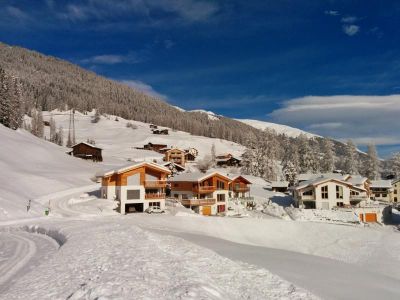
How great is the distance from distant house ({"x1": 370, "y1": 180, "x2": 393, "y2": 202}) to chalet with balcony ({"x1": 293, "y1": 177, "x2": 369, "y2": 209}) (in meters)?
23.9

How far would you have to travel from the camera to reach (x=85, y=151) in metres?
107

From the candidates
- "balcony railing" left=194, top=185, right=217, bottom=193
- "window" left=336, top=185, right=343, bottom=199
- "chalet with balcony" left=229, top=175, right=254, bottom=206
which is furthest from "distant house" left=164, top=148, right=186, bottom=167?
"window" left=336, top=185, right=343, bottom=199

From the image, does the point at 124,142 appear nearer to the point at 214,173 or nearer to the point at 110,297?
the point at 214,173

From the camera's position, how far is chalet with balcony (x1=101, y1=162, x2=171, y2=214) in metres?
53.3

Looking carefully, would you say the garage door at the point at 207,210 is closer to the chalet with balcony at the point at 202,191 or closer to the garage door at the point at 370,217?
the chalet with balcony at the point at 202,191

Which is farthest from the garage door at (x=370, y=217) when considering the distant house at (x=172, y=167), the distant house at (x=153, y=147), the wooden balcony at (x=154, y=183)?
the distant house at (x=153, y=147)

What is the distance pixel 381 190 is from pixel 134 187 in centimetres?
6607

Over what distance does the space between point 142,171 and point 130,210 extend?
19.8ft

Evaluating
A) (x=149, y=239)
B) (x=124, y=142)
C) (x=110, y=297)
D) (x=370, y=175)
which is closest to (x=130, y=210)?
(x=149, y=239)

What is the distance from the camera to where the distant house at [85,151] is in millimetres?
106750

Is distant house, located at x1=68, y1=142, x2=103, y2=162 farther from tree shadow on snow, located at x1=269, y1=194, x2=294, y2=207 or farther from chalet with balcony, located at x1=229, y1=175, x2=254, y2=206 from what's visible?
tree shadow on snow, located at x1=269, y1=194, x2=294, y2=207

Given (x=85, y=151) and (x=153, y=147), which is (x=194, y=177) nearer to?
(x=85, y=151)

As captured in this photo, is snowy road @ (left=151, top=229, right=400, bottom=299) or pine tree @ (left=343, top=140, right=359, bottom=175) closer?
snowy road @ (left=151, top=229, right=400, bottom=299)

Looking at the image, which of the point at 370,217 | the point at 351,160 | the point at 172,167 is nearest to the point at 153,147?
the point at 172,167
